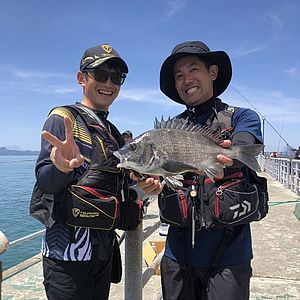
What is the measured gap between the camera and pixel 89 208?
2.52 metres

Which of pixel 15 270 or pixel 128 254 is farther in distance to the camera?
pixel 15 270

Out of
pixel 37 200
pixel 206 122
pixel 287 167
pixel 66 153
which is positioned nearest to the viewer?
pixel 66 153

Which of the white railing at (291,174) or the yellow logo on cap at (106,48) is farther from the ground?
the yellow logo on cap at (106,48)

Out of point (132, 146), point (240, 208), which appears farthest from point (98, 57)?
point (240, 208)

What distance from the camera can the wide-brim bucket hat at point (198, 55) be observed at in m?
2.86

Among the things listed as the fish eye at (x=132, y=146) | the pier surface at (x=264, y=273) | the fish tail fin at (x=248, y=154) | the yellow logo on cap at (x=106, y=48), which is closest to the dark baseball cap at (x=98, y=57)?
the yellow logo on cap at (x=106, y=48)

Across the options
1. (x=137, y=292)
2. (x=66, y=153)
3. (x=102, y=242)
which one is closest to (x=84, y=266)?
(x=102, y=242)

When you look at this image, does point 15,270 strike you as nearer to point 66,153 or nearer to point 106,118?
point 106,118

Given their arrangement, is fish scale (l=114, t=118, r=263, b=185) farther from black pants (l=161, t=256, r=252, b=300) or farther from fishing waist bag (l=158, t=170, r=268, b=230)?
black pants (l=161, t=256, r=252, b=300)

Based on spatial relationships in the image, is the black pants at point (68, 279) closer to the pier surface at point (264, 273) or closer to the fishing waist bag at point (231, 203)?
the fishing waist bag at point (231, 203)

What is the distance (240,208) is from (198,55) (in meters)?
1.24

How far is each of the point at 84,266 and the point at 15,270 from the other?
395 centimetres

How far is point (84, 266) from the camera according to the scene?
2600mm

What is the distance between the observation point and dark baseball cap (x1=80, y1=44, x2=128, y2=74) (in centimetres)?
293
